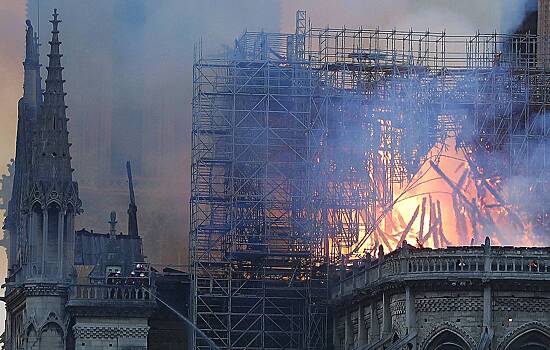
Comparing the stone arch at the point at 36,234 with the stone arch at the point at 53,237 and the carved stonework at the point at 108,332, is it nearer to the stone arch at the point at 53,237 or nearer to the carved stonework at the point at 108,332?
the stone arch at the point at 53,237

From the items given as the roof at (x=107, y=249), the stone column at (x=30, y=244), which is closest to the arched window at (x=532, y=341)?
the roof at (x=107, y=249)

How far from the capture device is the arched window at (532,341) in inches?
4043

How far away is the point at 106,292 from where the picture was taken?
12000cm

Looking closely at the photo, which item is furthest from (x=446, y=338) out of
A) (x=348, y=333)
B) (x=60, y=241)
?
(x=60, y=241)

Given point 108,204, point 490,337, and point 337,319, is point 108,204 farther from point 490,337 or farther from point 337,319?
point 490,337

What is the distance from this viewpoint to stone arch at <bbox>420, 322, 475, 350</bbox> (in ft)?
338

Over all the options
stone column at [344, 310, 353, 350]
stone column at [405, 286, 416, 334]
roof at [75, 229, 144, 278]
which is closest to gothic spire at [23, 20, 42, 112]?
roof at [75, 229, 144, 278]

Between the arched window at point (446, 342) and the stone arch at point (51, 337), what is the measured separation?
23988mm

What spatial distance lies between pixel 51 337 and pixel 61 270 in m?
3.38

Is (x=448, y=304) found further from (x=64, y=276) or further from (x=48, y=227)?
(x=48, y=227)

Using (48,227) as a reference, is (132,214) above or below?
above

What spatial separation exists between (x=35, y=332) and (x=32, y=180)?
7983 mm

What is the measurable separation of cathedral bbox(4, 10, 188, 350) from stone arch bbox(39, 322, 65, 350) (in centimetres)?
5

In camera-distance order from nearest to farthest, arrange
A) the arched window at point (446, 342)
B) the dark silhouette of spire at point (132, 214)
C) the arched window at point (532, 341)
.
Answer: the arched window at point (532, 341) → the arched window at point (446, 342) → the dark silhouette of spire at point (132, 214)
